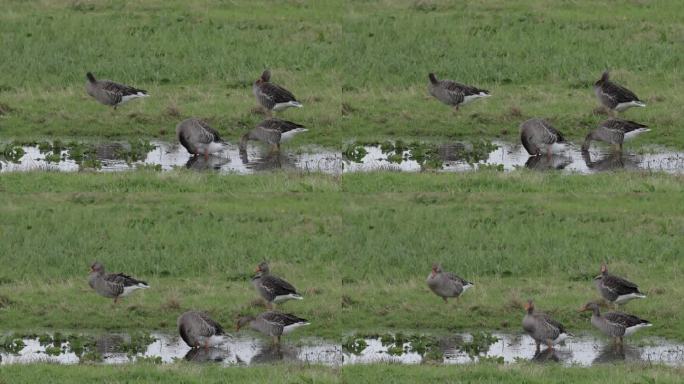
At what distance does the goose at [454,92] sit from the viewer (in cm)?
3612

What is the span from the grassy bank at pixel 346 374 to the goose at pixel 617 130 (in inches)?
359

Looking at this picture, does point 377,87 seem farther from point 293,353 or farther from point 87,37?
point 293,353

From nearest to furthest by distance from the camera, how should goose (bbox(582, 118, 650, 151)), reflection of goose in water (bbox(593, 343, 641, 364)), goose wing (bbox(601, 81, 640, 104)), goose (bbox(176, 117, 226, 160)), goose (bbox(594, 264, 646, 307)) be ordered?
1. reflection of goose in water (bbox(593, 343, 641, 364))
2. goose (bbox(594, 264, 646, 307))
3. goose (bbox(176, 117, 226, 160))
4. goose (bbox(582, 118, 650, 151))
5. goose wing (bbox(601, 81, 640, 104))

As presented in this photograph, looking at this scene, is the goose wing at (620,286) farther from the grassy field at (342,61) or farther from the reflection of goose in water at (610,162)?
the grassy field at (342,61)

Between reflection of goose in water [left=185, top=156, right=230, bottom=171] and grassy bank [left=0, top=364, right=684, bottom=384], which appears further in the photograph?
reflection of goose in water [left=185, top=156, right=230, bottom=171]

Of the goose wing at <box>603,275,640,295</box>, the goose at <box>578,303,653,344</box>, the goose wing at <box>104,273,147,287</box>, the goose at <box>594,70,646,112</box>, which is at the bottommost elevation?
the goose wing at <box>104,273,147,287</box>

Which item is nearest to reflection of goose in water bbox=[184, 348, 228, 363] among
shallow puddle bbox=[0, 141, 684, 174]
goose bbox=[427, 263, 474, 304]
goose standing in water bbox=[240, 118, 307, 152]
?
goose bbox=[427, 263, 474, 304]

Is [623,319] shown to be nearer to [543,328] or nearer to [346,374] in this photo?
[543,328]

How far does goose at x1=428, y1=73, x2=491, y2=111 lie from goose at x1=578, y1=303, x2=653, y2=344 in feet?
31.1

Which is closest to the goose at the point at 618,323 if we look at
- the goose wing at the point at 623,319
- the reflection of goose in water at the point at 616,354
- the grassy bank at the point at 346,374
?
the goose wing at the point at 623,319

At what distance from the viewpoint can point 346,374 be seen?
84.6 ft

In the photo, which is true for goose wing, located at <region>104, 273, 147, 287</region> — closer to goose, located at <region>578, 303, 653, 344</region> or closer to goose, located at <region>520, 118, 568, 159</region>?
goose, located at <region>578, 303, 653, 344</region>

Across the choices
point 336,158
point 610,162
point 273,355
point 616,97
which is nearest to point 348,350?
point 273,355

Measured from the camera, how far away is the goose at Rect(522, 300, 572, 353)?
87.7ft
